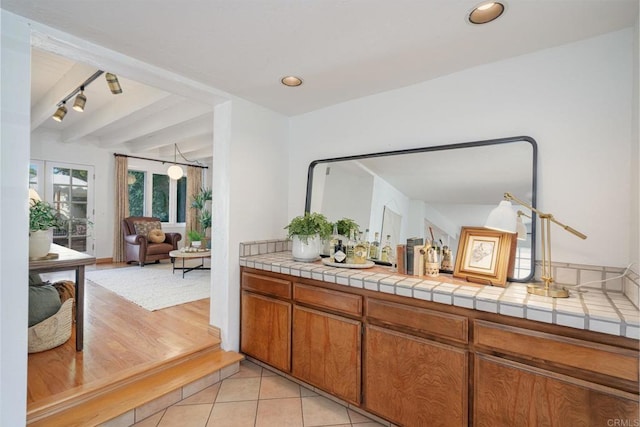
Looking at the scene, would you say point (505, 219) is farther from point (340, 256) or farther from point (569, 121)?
point (340, 256)

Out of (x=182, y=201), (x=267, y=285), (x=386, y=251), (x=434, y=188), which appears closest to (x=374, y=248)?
(x=386, y=251)

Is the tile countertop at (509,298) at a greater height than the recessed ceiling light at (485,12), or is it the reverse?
the recessed ceiling light at (485,12)

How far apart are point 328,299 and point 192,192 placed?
6.48 meters

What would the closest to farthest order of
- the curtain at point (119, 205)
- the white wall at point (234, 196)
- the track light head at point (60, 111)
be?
the white wall at point (234, 196), the track light head at point (60, 111), the curtain at point (119, 205)

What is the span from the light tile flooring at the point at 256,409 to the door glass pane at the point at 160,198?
5.85 m

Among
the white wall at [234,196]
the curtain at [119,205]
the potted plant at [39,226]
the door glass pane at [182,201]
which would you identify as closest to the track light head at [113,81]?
the white wall at [234,196]

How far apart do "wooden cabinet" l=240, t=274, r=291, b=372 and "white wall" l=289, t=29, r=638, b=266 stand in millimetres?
1687

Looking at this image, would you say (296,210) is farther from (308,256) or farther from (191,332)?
(191,332)

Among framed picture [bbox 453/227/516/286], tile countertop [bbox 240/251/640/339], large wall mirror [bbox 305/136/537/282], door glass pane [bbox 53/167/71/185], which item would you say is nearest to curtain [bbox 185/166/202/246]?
door glass pane [bbox 53/167/71/185]

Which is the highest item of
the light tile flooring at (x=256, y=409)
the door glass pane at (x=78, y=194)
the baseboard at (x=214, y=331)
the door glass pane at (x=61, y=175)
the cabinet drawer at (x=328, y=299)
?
the door glass pane at (x=61, y=175)

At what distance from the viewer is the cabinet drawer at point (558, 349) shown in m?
1.18

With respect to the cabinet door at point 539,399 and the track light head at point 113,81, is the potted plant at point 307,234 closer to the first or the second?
the cabinet door at point 539,399

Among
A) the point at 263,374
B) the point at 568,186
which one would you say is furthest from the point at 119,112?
the point at 568,186

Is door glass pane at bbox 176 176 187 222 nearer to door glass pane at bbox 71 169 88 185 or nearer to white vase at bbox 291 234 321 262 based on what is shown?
door glass pane at bbox 71 169 88 185
